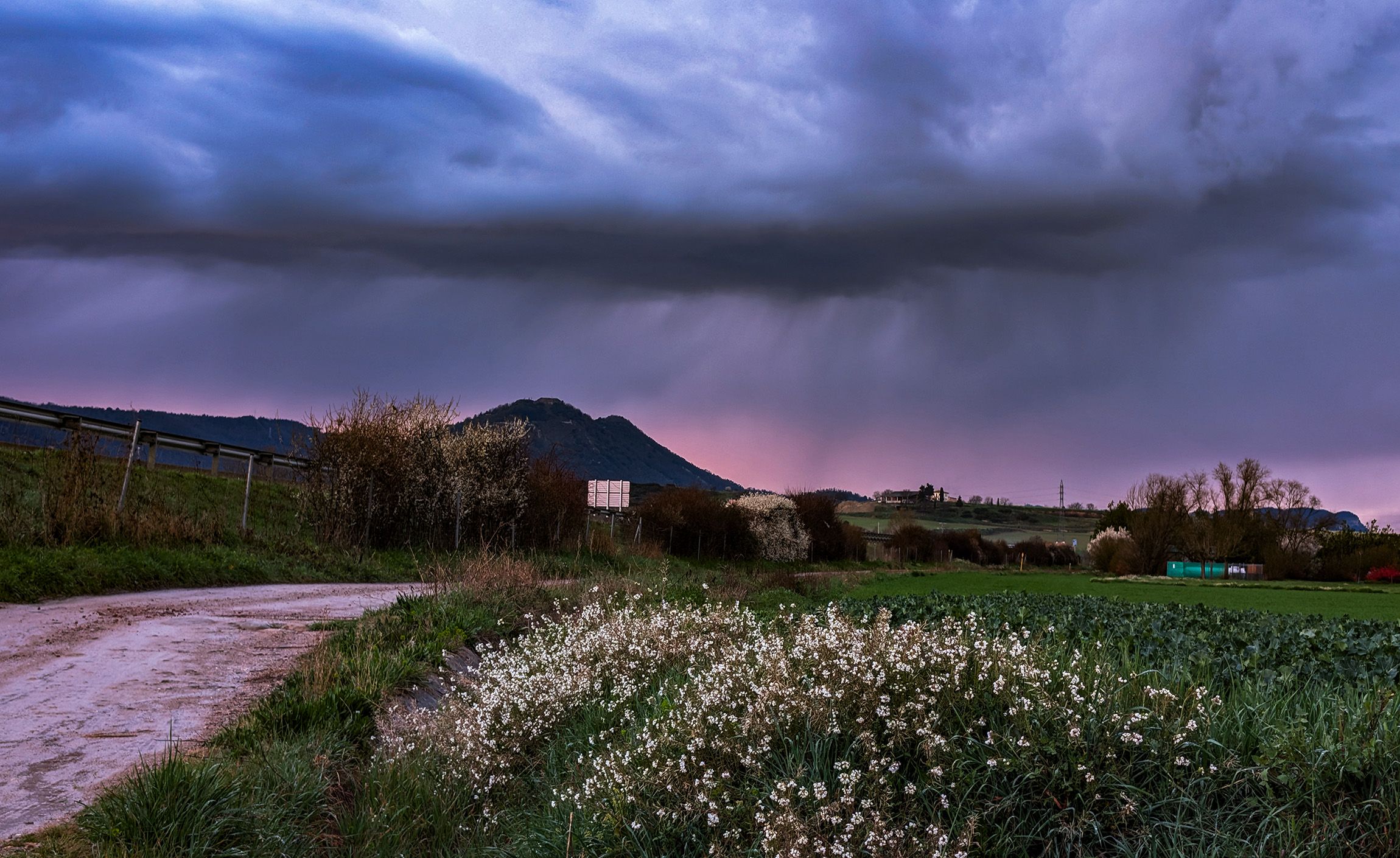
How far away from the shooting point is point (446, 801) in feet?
19.9

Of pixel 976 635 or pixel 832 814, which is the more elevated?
pixel 976 635

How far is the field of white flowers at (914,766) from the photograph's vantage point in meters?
4.17

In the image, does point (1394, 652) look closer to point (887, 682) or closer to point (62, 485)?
point (887, 682)

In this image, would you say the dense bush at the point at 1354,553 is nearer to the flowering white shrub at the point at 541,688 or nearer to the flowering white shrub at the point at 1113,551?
the flowering white shrub at the point at 1113,551

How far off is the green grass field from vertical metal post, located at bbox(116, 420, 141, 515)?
522 inches

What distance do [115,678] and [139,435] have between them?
14045 mm

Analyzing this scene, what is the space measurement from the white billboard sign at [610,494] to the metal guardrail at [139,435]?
1699 cm

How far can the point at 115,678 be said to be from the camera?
24.5 feet

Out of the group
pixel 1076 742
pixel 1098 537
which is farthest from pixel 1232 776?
pixel 1098 537

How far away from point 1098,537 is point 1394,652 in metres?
55.0

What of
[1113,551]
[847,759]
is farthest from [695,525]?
[847,759]

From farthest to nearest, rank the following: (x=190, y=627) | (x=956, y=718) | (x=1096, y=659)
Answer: (x=190, y=627), (x=1096, y=659), (x=956, y=718)

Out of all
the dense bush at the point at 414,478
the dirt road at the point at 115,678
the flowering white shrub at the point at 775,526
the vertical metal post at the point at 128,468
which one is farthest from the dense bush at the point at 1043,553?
the dirt road at the point at 115,678

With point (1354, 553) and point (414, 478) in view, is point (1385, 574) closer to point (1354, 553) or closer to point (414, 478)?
point (1354, 553)
